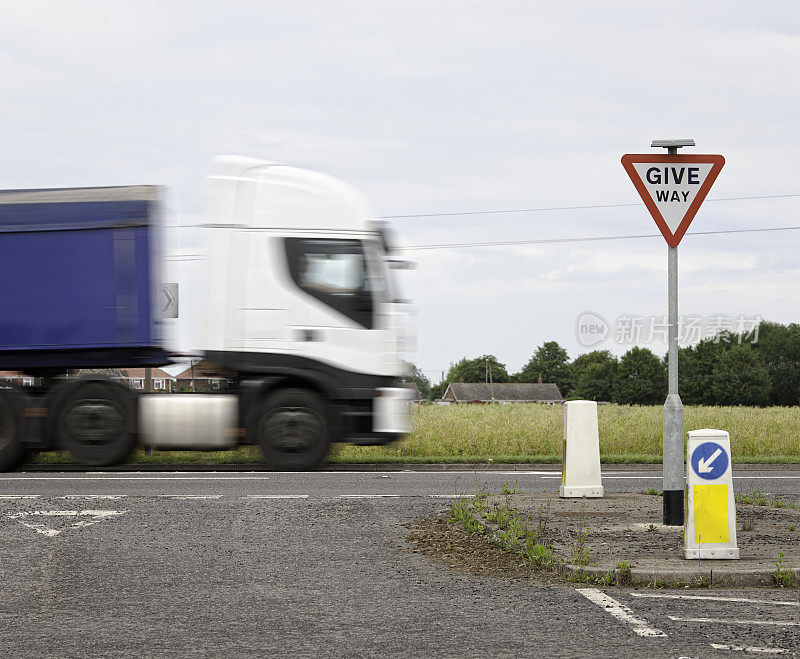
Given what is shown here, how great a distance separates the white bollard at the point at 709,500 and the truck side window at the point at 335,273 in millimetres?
6712

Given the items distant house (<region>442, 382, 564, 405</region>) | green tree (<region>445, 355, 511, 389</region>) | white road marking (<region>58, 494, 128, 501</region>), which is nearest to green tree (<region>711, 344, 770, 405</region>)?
distant house (<region>442, 382, 564, 405</region>)

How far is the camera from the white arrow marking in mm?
6637

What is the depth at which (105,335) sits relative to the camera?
1311cm

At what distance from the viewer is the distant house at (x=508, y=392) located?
13562 cm

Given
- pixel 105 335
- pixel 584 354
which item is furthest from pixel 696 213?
pixel 584 354

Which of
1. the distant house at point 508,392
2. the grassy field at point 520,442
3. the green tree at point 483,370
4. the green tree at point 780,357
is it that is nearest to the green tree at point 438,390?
the green tree at point 483,370

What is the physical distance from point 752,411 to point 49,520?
78.8 feet

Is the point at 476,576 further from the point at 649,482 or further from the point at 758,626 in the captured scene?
the point at 649,482

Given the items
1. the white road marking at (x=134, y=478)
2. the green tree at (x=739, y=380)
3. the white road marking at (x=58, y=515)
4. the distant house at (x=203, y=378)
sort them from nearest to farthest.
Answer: the white road marking at (x=58, y=515), the white road marking at (x=134, y=478), the distant house at (x=203, y=378), the green tree at (x=739, y=380)

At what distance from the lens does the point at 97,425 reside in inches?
519

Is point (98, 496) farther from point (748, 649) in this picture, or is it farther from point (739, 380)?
point (739, 380)

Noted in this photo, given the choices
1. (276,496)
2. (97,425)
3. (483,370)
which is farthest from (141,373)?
(483,370)

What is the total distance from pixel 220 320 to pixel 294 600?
7.59m

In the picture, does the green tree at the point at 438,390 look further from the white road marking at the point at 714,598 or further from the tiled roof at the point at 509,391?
the white road marking at the point at 714,598
